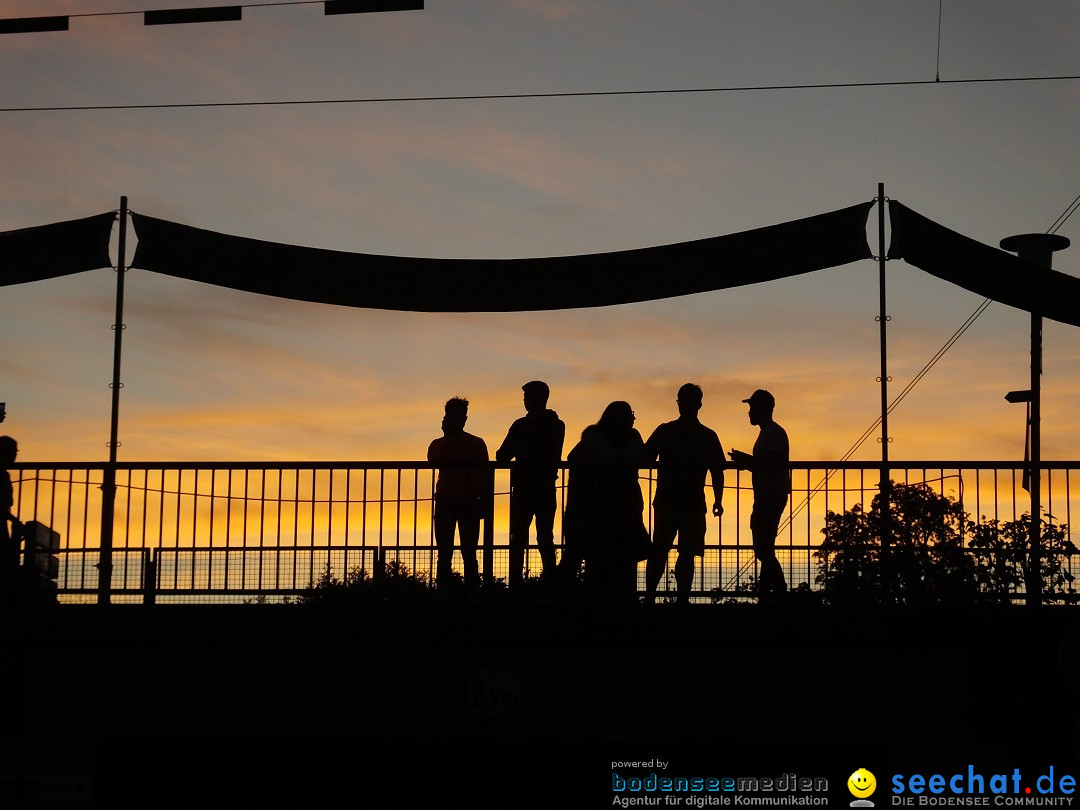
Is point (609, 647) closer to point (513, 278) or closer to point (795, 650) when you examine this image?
point (795, 650)

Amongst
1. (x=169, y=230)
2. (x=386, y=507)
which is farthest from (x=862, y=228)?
(x=169, y=230)

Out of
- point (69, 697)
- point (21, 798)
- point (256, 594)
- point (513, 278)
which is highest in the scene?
point (513, 278)

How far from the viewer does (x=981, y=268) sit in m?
14.8

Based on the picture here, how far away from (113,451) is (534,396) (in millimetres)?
4061

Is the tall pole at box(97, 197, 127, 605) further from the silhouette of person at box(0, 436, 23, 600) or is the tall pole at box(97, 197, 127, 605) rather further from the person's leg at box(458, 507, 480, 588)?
the person's leg at box(458, 507, 480, 588)

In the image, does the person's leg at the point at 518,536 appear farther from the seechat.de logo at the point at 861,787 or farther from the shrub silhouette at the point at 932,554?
the seechat.de logo at the point at 861,787

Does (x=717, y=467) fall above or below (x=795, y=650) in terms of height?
above

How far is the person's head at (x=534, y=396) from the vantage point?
1316 centimetres

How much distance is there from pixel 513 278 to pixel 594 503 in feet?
10.7

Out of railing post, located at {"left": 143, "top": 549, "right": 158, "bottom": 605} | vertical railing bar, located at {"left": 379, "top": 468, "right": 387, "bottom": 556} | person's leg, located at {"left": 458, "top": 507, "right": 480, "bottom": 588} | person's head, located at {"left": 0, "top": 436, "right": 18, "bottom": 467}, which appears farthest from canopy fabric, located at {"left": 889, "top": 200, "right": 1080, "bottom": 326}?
person's head, located at {"left": 0, "top": 436, "right": 18, "bottom": 467}

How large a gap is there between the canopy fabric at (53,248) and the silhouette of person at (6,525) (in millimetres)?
2743

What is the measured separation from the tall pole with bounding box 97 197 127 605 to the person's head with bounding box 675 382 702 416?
4697 millimetres

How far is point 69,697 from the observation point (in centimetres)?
1229

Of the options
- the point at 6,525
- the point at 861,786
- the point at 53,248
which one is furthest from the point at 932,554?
the point at 53,248
